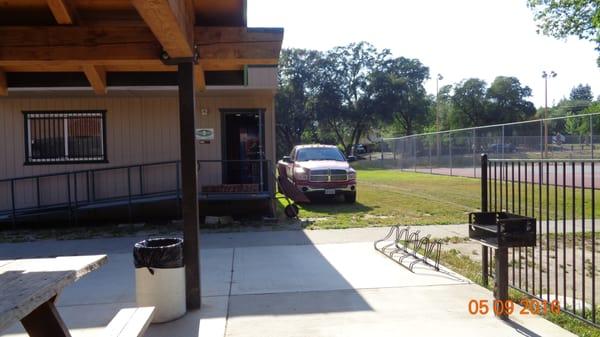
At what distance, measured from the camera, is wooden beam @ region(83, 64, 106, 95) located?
7.10 meters

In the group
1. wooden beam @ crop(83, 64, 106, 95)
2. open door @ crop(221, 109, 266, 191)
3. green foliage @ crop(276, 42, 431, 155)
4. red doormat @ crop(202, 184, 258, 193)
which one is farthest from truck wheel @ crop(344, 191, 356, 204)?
green foliage @ crop(276, 42, 431, 155)

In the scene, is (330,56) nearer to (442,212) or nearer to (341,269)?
(442,212)

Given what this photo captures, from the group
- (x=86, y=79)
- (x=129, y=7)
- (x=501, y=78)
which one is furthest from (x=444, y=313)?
(x=501, y=78)

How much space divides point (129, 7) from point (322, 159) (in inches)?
436

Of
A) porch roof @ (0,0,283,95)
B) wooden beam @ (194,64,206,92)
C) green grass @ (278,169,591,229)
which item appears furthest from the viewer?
green grass @ (278,169,591,229)

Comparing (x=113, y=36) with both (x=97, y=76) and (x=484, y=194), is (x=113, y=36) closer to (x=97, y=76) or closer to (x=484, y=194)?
(x=97, y=76)

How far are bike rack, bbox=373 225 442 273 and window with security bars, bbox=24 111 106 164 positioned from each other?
748cm

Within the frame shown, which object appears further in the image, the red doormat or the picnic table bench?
the red doormat

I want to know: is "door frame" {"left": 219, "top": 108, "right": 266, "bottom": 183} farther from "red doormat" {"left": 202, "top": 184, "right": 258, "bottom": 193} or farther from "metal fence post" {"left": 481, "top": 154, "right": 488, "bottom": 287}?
"metal fence post" {"left": 481, "top": 154, "right": 488, "bottom": 287}

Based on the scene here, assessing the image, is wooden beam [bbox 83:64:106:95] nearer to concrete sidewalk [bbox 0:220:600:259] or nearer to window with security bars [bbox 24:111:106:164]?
concrete sidewalk [bbox 0:220:600:259]

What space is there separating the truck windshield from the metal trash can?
11.6 meters

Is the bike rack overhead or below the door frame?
below
